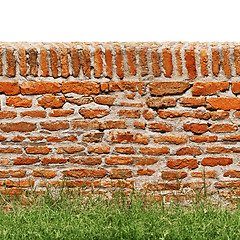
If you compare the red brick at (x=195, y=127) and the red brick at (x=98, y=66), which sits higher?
the red brick at (x=98, y=66)

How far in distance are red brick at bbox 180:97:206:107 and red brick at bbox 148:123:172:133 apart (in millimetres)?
284

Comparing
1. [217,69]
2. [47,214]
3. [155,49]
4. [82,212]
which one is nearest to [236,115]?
[217,69]

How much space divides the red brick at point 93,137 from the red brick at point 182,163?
2.44 feet

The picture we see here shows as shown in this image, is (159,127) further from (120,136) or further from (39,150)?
(39,150)

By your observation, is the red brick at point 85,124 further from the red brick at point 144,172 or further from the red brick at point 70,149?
the red brick at point 144,172

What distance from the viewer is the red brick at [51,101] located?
373 cm

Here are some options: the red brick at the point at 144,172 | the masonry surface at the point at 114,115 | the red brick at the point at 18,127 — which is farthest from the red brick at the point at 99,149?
the red brick at the point at 18,127

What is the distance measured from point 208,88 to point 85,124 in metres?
1.31

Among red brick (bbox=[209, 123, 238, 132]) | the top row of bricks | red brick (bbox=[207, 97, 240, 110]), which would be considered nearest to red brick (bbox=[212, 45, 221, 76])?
the top row of bricks

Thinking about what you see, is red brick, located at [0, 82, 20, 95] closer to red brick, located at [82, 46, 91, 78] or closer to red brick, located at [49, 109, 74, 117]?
red brick, located at [49, 109, 74, 117]

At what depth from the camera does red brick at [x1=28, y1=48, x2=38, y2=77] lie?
374cm

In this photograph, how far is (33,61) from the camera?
12.3 feet

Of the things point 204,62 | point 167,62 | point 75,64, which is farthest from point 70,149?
point 204,62

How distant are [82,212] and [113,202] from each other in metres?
0.45
